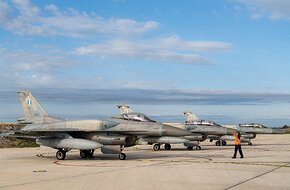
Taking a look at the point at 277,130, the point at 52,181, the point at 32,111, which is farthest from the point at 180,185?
the point at 277,130

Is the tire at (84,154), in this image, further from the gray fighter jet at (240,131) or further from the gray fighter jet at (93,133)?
the gray fighter jet at (240,131)

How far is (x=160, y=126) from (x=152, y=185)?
9.21 meters

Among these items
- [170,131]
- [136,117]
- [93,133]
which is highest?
[136,117]

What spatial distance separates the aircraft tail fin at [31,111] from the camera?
806 inches

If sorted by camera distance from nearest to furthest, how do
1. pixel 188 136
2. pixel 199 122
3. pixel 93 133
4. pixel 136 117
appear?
pixel 93 133, pixel 136 117, pixel 188 136, pixel 199 122

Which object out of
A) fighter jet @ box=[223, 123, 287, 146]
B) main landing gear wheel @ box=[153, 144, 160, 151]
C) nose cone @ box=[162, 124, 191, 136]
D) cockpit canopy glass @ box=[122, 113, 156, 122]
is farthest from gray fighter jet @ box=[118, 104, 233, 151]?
cockpit canopy glass @ box=[122, 113, 156, 122]

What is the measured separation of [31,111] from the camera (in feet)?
69.5

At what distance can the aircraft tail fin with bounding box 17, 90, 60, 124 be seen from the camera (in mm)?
20484

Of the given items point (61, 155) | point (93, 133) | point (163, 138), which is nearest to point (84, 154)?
point (61, 155)

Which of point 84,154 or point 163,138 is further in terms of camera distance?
point 163,138

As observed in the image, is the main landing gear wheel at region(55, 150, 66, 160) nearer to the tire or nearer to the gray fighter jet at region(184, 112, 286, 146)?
the tire

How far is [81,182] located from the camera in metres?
11.0

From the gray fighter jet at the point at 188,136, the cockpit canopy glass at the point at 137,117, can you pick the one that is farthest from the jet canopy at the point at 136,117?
the gray fighter jet at the point at 188,136

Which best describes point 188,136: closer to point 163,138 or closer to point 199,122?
point 163,138
